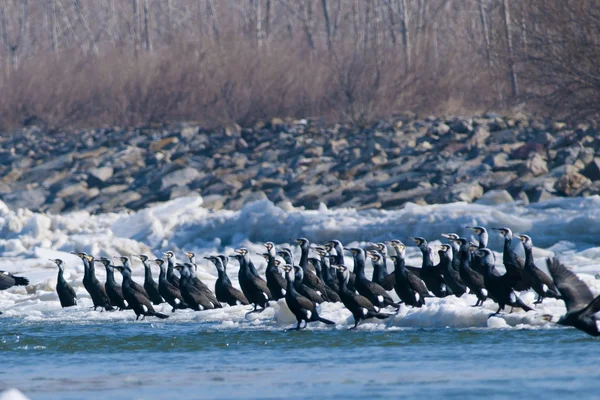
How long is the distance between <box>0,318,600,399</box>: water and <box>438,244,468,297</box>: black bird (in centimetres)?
238

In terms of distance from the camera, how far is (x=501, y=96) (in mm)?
37938

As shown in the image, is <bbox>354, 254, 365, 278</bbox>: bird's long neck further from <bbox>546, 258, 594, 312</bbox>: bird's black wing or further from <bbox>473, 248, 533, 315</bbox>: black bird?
<bbox>546, 258, 594, 312</bbox>: bird's black wing

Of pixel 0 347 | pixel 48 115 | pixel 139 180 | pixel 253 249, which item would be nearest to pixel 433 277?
pixel 0 347

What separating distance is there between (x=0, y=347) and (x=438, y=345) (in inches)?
196

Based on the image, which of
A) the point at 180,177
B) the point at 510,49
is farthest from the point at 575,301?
the point at 180,177

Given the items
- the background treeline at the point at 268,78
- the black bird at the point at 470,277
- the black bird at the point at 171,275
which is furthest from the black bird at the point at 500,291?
the background treeline at the point at 268,78

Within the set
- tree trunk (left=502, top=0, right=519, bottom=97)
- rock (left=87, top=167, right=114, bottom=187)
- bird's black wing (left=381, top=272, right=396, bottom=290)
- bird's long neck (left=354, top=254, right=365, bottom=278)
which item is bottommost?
bird's black wing (left=381, top=272, right=396, bottom=290)

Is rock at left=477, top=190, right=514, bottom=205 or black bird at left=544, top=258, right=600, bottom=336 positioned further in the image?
rock at left=477, top=190, right=514, bottom=205

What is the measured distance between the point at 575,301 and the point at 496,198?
48.8 ft

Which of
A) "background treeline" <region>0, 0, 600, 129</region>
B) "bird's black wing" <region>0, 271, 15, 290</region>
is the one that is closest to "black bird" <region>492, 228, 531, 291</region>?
"bird's black wing" <region>0, 271, 15, 290</region>

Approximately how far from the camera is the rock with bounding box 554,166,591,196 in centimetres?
2703

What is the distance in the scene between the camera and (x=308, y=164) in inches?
1363

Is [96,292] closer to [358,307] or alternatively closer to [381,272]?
[381,272]

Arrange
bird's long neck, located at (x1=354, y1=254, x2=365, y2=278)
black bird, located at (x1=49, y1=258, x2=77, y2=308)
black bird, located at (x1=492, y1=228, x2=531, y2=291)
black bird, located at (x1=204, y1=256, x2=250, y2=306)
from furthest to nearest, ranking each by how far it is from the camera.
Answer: black bird, located at (x1=49, y1=258, x2=77, y2=308)
black bird, located at (x1=204, y1=256, x2=250, y2=306)
bird's long neck, located at (x1=354, y1=254, x2=365, y2=278)
black bird, located at (x1=492, y1=228, x2=531, y2=291)
